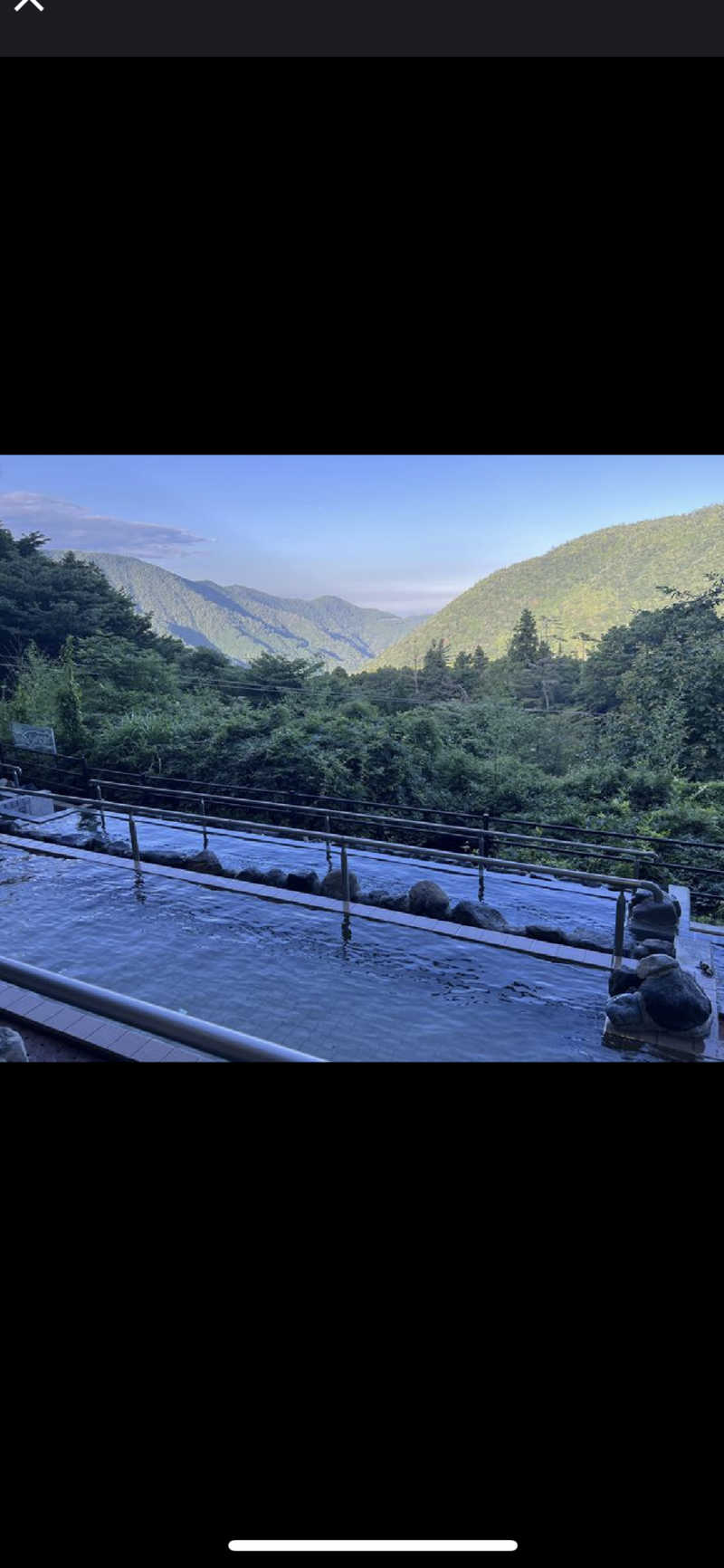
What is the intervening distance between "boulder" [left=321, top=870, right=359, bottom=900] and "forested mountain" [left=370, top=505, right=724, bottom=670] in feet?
19.5

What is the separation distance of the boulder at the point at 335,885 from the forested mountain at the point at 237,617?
210 inches

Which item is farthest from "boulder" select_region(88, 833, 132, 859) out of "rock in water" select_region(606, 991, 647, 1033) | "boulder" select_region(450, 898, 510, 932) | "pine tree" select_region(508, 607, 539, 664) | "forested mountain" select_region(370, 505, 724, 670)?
"pine tree" select_region(508, 607, 539, 664)

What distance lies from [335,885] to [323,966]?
35.1 inches

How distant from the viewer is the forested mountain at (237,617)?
895cm

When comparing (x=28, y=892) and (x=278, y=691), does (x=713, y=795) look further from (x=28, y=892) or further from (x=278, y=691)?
(x=28, y=892)

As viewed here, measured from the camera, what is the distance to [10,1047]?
4.18 feet

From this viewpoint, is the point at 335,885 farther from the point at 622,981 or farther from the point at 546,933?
the point at 622,981

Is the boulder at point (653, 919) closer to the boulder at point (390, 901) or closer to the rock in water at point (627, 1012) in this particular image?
the rock in water at point (627, 1012)
